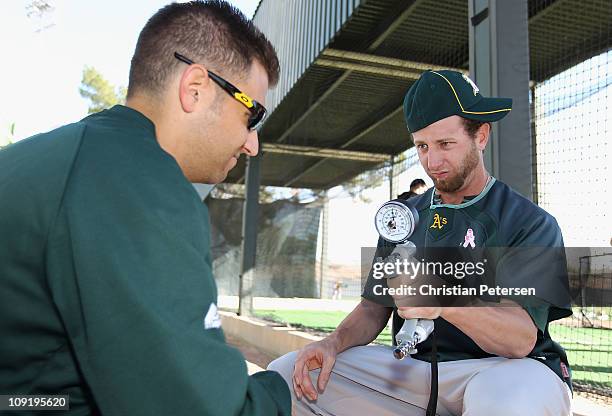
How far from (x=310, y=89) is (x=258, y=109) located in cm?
794

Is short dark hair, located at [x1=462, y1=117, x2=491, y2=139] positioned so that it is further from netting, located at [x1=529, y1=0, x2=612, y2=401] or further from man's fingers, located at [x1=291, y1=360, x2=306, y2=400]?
netting, located at [x1=529, y1=0, x2=612, y2=401]

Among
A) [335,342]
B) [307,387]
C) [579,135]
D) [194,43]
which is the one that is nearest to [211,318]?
[194,43]

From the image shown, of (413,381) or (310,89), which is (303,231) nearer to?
(310,89)

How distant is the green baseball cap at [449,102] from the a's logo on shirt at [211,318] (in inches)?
57.9

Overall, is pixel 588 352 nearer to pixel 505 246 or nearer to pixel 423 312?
pixel 505 246

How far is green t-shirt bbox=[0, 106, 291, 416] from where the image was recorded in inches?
34.2

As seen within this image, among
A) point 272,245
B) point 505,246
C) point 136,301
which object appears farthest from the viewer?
point 272,245

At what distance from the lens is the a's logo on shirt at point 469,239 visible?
208cm

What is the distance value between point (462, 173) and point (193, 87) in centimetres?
128

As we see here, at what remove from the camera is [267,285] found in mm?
16297

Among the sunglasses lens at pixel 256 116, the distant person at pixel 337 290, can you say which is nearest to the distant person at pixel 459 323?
the sunglasses lens at pixel 256 116

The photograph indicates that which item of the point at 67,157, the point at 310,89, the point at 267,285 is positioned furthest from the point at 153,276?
the point at 267,285

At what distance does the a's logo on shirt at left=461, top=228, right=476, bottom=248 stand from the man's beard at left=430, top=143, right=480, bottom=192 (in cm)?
21

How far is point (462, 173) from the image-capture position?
219 centimetres
